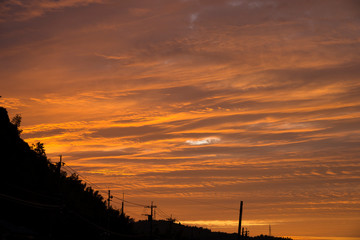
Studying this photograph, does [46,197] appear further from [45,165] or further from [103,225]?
[103,225]

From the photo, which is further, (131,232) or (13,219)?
(131,232)

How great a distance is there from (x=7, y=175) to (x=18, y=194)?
336 centimetres

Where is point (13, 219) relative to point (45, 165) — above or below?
below

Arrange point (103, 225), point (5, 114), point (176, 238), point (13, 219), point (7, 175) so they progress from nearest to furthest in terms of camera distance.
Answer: point (13, 219) < point (7, 175) < point (5, 114) < point (103, 225) < point (176, 238)

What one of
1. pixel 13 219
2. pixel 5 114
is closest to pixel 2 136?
pixel 5 114

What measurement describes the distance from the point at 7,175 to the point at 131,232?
48133mm

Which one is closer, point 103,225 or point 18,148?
point 18,148

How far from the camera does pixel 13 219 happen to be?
63781mm

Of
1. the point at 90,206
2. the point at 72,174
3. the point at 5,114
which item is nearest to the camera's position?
the point at 5,114

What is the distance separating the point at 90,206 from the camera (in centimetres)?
11094

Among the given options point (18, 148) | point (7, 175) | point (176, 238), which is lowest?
point (176, 238)

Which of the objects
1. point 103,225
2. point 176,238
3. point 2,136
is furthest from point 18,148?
point 176,238

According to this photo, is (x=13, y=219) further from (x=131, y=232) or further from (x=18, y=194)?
(x=131, y=232)

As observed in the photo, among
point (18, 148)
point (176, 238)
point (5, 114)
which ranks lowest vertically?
point (176, 238)
